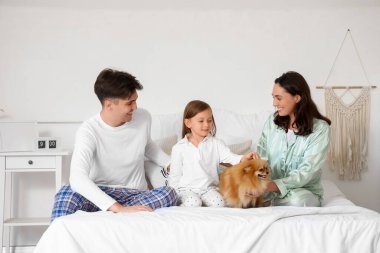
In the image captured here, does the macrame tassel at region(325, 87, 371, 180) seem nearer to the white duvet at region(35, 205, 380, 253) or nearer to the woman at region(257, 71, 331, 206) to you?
the woman at region(257, 71, 331, 206)

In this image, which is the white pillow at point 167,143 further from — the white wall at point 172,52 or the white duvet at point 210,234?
the white duvet at point 210,234

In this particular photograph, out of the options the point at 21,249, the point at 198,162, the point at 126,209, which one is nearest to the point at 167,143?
the point at 198,162

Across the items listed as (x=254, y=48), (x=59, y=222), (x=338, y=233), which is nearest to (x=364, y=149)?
(x=254, y=48)

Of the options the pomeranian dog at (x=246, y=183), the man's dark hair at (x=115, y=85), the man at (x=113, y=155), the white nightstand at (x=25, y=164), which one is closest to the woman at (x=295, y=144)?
the pomeranian dog at (x=246, y=183)

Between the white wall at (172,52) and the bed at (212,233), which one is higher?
the white wall at (172,52)

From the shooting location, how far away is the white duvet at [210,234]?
2064 millimetres

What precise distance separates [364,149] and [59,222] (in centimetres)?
242

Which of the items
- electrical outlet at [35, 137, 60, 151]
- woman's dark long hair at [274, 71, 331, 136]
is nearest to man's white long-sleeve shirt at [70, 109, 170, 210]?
woman's dark long hair at [274, 71, 331, 136]

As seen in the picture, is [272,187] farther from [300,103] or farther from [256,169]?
[300,103]

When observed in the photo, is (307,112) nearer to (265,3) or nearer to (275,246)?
(275,246)

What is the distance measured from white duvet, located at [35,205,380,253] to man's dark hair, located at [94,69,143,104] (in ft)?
2.15

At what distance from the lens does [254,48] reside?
148 inches

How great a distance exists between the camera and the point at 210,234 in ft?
6.82

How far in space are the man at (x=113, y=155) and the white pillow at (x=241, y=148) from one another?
23.0 inches
